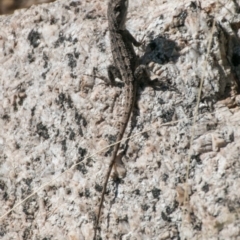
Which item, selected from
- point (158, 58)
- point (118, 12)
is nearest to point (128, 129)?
point (158, 58)

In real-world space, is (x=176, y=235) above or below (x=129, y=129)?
below

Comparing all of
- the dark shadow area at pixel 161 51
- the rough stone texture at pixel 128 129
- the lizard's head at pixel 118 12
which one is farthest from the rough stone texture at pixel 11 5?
the dark shadow area at pixel 161 51

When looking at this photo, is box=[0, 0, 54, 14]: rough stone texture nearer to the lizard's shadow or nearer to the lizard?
the lizard

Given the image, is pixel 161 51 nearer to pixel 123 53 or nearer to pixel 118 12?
pixel 123 53

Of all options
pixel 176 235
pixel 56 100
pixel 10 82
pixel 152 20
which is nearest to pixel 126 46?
pixel 152 20

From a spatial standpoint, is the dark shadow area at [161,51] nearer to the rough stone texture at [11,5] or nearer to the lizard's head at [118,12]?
the lizard's head at [118,12]

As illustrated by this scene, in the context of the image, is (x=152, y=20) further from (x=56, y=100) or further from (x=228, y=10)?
(x=56, y=100)

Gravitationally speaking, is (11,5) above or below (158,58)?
above
